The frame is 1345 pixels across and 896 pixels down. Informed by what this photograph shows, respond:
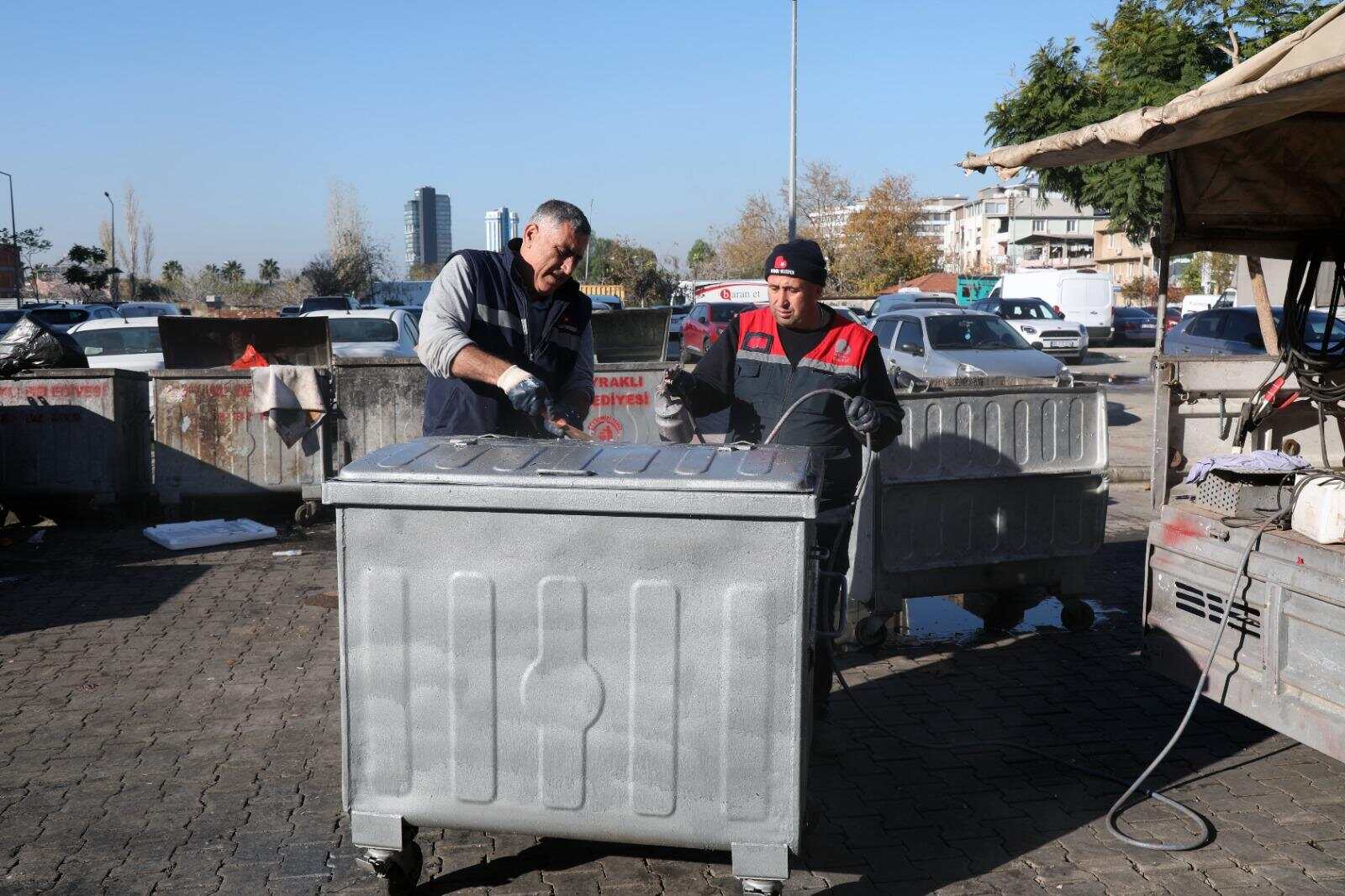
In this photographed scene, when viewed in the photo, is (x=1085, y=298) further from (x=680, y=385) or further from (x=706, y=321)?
(x=680, y=385)

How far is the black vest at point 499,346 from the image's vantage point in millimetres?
4496

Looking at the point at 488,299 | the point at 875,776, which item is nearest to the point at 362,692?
the point at 488,299

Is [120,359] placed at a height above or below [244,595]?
above

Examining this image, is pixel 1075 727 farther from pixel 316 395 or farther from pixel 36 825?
pixel 316 395

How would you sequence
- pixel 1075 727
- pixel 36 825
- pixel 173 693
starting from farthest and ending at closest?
pixel 173 693
pixel 1075 727
pixel 36 825

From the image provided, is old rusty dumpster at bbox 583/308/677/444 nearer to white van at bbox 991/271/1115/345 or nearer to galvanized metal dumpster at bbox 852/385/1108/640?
galvanized metal dumpster at bbox 852/385/1108/640

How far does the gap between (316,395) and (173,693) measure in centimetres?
465

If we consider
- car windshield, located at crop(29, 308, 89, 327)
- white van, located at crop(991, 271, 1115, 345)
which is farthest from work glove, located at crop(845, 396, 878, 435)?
white van, located at crop(991, 271, 1115, 345)

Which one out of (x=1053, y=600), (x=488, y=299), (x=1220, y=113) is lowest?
(x=1053, y=600)

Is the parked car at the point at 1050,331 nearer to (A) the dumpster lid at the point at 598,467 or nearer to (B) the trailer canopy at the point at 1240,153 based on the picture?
(B) the trailer canopy at the point at 1240,153

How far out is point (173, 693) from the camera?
5.80m

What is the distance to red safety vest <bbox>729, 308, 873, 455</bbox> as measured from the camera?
4.87 meters

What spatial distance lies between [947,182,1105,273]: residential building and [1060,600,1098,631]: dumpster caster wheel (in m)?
74.2

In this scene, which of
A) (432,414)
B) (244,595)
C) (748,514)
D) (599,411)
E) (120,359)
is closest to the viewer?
(748,514)
